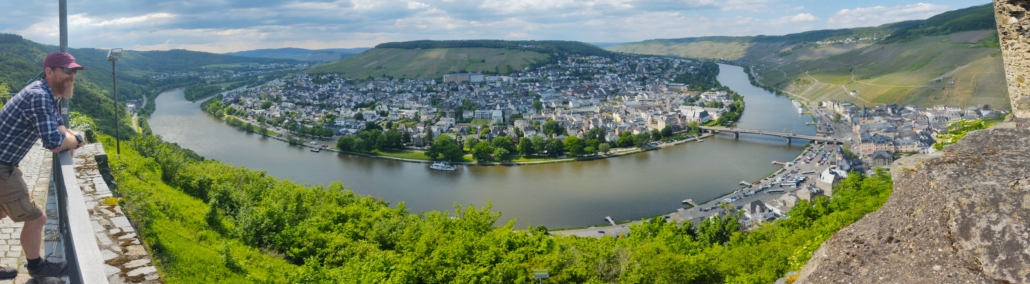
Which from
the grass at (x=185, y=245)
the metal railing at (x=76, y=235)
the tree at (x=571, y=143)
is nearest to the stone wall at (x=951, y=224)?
the metal railing at (x=76, y=235)

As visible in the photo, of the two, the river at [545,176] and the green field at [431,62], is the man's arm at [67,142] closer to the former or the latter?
the river at [545,176]

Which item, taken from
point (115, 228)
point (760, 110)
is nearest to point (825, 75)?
point (760, 110)

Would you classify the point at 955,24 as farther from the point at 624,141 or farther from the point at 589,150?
the point at 589,150

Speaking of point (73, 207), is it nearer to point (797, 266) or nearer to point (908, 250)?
point (908, 250)

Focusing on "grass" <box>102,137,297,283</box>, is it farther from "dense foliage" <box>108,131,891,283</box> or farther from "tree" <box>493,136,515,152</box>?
"tree" <box>493,136,515,152</box>

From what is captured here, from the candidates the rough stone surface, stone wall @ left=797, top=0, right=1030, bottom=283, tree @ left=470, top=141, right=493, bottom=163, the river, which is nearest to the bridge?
the river

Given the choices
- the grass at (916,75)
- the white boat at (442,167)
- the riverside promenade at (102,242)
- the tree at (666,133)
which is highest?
the grass at (916,75)
